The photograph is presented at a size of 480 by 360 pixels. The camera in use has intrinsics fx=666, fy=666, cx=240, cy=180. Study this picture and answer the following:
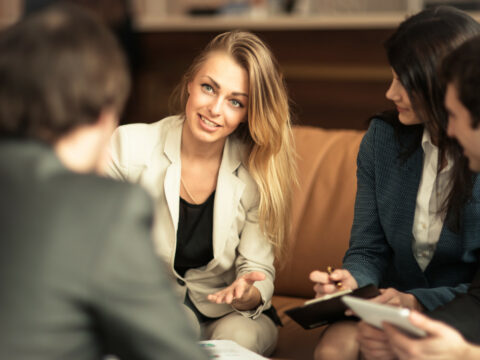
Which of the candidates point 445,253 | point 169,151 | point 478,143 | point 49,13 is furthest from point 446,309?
point 49,13

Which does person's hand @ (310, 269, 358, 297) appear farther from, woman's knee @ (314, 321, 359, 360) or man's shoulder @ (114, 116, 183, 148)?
man's shoulder @ (114, 116, 183, 148)

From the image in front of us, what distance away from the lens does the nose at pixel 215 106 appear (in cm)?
198

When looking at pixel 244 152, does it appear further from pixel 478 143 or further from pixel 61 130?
pixel 61 130

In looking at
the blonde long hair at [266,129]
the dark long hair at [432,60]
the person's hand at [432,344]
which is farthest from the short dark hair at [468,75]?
the blonde long hair at [266,129]

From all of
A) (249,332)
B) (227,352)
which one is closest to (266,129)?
(249,332)

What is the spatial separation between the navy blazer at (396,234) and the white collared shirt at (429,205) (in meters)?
0.02

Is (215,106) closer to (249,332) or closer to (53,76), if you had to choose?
(249,332)

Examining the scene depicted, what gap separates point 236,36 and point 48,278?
1345mm

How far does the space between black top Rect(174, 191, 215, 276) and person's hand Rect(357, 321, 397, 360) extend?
0.68m

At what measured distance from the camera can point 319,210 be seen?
96.1 inches

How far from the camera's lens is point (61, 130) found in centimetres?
100

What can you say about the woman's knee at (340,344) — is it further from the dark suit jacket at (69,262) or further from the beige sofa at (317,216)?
the dark suit jacket at (69,262)

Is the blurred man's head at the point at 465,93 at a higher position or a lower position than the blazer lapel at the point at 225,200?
higher

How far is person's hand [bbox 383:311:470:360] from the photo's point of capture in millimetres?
1296
